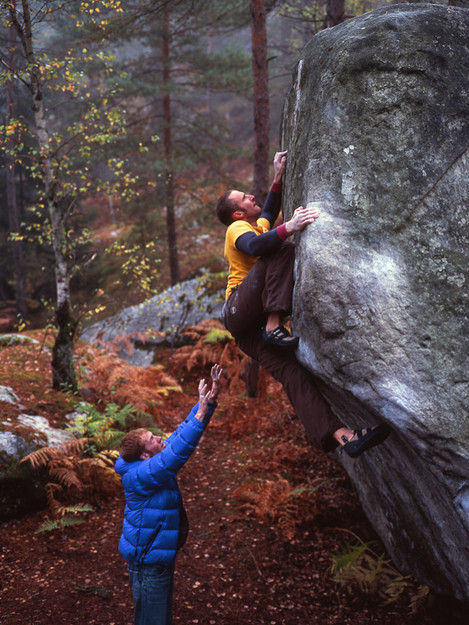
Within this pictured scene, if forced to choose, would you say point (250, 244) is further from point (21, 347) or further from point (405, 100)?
point (21, 347)

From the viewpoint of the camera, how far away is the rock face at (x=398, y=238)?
3281 millimetres

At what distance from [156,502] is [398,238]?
2795mm

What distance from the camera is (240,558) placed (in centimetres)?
604

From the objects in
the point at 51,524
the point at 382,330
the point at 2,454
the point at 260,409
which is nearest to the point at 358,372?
the point at 382,330

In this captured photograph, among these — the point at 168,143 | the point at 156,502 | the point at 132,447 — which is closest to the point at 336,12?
the point at 132,447

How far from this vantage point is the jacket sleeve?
12.7 feet

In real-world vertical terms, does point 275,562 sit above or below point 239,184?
below

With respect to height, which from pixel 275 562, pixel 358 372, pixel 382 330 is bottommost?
pixel 275 562

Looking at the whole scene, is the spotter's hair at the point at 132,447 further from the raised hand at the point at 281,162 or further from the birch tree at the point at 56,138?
the birch tree at the point at 56,138

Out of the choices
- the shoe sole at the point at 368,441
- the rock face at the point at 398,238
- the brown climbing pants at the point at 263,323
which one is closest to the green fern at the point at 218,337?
the brown climbing pants at the point at 263,323

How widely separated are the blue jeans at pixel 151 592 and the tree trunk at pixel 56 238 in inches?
223

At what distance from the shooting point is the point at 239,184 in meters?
15.3

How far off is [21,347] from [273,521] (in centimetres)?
819

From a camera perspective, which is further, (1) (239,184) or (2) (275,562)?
(1) (239,184)
